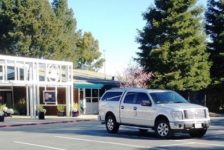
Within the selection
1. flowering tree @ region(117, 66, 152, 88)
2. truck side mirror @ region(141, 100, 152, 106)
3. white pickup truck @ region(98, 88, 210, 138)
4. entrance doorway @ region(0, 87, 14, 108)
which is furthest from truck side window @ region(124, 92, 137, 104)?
entrance doorway @ region(0, 87, 14, 108)

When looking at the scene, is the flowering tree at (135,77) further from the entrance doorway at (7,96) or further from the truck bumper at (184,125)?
the truck bumper at (184,125)

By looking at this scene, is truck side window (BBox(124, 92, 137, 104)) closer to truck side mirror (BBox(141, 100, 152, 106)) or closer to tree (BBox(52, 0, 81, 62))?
truck side mirror (BBox(141, 100, 152, 106))

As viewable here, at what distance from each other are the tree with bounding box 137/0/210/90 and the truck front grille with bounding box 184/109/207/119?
75.3 ft

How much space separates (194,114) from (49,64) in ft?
76.4

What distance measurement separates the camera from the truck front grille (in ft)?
59.4

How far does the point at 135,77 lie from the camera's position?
5025 cm

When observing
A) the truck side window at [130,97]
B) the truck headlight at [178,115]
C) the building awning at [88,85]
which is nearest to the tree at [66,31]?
the building awning at [88,85]

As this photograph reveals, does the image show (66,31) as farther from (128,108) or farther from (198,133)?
(198,133)

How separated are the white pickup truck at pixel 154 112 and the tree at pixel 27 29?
42.5 metres

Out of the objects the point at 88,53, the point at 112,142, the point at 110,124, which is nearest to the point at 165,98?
the point at 110,124

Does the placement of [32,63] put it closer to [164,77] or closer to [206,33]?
[164,77]

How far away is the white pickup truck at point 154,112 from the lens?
59.4 feet

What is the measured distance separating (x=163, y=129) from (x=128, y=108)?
2305 millimetres

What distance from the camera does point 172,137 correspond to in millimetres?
18797
